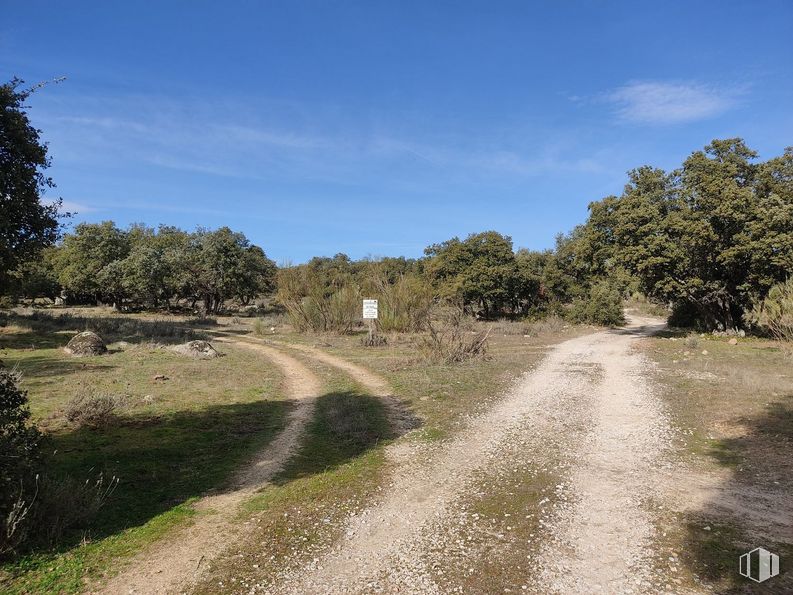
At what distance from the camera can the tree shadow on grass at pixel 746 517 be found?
4156mm

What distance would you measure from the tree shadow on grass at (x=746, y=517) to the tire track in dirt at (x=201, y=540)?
4807 mm

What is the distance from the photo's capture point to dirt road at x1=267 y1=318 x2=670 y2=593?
4188 millimetres

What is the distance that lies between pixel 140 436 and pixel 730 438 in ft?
35.3

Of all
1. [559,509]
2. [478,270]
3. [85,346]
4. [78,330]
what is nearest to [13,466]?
[559,509]

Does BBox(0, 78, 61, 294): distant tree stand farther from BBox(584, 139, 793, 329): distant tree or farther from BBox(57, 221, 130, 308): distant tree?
BBox(57, 221, 130, 308): distant tree

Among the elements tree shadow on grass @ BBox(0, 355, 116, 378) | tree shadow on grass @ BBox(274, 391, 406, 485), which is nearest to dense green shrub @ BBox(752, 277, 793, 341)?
tree shadow on grass @ BBox(274, 391, 406, 485)

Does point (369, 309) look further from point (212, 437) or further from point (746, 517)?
point (746, 517)

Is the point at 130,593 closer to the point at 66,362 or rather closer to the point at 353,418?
the point at 353,418

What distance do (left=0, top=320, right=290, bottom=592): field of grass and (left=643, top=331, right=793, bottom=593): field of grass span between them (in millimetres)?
5754

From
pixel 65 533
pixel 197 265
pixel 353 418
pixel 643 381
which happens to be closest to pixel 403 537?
pixel 65 533

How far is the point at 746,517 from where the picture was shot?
5.20 meters

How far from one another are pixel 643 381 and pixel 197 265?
38282 millimetres

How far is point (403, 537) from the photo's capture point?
16.2 ft

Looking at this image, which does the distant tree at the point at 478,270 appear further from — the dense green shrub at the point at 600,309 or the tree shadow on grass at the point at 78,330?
the tree shadow on grass at the point at 78,330
